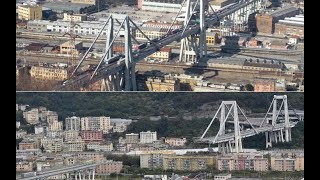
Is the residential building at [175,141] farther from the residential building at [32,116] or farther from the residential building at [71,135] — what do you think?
the residential building at [32,116]

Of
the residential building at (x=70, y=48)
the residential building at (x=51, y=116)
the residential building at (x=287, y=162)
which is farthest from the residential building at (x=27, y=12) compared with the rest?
the residential building at (x=287, y=162)

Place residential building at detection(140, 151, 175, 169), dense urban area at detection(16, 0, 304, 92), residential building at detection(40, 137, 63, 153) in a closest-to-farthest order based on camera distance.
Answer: residential building at detection(140, 151, 175, 169) < residential building at detection(40, 137, 63, 153) < dense urban area at detection(16, 0, 304, 92)

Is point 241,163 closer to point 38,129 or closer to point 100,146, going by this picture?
point 100,146

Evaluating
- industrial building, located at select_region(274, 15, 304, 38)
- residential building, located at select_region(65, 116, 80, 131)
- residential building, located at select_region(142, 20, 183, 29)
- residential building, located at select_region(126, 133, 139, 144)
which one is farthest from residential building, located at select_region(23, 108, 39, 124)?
industrial building, located at select_region(274, 15, 304, 38)

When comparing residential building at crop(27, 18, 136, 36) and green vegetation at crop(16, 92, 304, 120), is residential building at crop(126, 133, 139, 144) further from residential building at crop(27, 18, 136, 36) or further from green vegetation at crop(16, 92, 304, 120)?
residential building at crop(27, 18, 136, 36)

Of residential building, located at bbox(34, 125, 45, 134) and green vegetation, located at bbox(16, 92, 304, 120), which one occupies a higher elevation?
green vegetation, located at bbox(16, 92, 304, 120)

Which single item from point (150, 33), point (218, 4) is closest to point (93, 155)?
point (150, 33)

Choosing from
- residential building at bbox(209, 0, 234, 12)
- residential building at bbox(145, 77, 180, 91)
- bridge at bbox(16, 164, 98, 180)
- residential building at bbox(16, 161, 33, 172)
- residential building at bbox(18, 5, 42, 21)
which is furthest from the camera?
residential building at bbox(209, 0, 234, 12)
